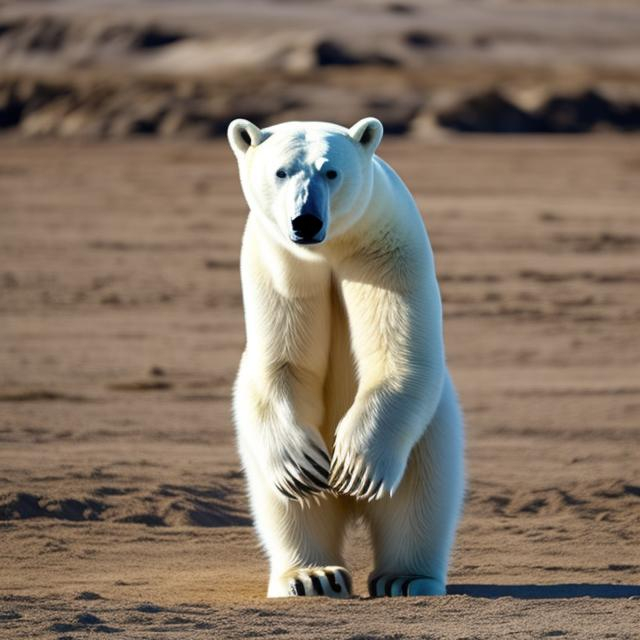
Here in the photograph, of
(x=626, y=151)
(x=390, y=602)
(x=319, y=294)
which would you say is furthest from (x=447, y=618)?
(x=626, y=151)

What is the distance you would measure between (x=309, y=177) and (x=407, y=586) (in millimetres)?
1418

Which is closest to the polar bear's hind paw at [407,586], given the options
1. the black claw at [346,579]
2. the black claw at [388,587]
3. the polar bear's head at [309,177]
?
the black claw at [388,587]

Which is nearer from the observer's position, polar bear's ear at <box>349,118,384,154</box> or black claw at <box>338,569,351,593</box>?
polar bear's ear at <box>349,118,384,154</box>

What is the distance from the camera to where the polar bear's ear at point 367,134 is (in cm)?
523

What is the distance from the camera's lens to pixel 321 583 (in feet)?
17.5

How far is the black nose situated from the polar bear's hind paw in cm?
126

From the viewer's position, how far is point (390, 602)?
497cm

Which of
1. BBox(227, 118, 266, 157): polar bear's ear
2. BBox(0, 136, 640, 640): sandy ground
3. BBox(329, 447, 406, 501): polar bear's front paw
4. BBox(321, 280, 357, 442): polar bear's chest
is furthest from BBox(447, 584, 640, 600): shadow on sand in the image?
BBox(227, 118, 266, 157): polar bear's ear

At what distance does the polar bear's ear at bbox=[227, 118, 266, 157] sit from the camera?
208 inches

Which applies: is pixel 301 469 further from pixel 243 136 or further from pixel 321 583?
pixel 243 136

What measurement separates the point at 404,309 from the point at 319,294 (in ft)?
1.02

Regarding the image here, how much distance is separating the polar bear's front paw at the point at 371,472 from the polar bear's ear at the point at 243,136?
3.40 feet

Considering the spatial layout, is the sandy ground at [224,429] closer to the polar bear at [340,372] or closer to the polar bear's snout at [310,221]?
the polar bear at [340,372]

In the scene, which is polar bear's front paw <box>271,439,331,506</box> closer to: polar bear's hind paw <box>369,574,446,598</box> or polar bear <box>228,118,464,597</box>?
polar bear <box>228,118,464,597</box>
